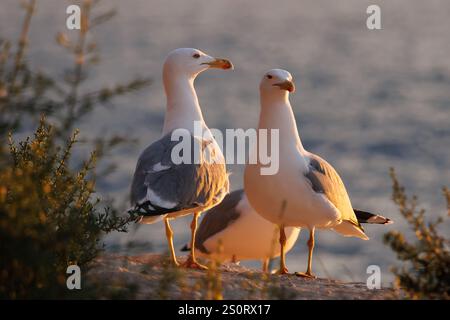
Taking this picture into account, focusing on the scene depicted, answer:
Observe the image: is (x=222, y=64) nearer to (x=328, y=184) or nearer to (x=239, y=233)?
(x=328, y=184)

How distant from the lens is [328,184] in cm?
1024

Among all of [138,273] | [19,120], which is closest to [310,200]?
[138,273]

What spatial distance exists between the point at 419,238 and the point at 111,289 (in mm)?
2066

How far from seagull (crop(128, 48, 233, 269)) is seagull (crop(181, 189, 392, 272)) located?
2472 millimetres

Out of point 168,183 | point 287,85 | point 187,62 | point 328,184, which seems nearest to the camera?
point 168,183

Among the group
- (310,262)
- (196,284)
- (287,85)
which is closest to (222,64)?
(287,85)

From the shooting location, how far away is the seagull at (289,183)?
9.85 m

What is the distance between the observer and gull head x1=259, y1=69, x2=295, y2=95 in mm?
10541

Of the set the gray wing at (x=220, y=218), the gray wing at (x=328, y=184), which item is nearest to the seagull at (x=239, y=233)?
the gray wing at (x=220, y=218)

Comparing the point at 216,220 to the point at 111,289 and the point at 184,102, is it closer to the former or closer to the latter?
the point at 184,102

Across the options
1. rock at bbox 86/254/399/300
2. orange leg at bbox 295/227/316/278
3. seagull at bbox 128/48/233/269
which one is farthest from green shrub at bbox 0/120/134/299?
orange leg at bbox 295/227/316/278

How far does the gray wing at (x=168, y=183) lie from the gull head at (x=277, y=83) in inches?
41.0

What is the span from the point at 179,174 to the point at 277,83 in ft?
5.20

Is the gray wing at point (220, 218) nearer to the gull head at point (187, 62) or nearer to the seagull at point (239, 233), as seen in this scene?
the seagull at point (239, 233)
